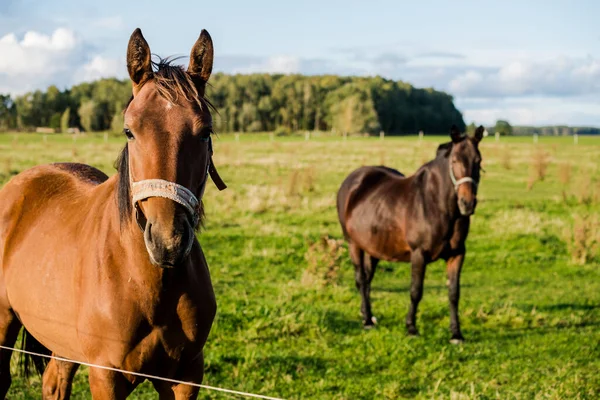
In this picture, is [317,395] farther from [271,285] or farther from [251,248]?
[251,248]

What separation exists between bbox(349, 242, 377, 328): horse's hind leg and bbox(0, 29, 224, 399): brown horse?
431 centimetres

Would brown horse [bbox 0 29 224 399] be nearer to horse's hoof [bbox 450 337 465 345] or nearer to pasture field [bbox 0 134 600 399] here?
pasture field [bbox 0 134 600 399]

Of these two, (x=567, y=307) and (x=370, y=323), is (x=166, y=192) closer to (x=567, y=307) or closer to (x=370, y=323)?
(x=370, y=323)

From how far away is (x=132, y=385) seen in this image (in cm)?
261

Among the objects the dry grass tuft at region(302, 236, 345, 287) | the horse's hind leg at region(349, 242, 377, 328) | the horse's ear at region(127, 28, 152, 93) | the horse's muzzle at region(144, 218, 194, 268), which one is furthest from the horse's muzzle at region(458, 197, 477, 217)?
the horse's muzzle at region(144, 218, 194, 268)

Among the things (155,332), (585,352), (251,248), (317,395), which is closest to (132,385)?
(155,332)

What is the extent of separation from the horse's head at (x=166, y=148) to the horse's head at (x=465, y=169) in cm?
439

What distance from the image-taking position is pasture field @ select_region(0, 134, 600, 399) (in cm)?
502

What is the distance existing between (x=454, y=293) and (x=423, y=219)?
36.2 inches

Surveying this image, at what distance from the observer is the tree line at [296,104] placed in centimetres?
6197

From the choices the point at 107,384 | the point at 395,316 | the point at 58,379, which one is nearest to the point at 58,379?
the point at 58,379

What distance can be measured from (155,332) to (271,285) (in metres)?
5.60

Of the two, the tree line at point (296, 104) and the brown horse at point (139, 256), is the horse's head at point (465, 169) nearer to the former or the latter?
the brown horse at point (139, 256)

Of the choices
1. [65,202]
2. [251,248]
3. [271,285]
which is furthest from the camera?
[251,248]
